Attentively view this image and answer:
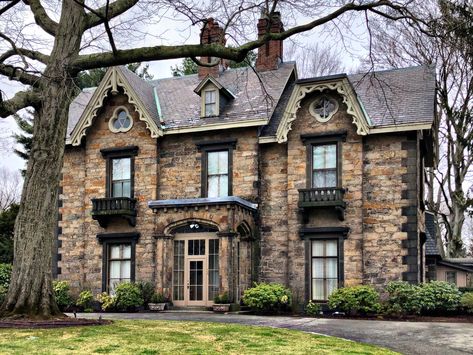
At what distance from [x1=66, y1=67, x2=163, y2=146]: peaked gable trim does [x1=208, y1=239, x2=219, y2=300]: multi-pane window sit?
4930mm

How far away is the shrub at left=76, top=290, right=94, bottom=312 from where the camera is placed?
82.6 ft

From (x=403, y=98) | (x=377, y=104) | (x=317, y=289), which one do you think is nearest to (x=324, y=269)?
(x=317, y=289)

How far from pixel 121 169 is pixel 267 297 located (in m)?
8.39

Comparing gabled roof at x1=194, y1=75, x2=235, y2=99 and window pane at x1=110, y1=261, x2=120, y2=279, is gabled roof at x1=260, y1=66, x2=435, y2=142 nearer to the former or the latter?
gabled roof at x1=194, y1=75, x2=235, y2=99

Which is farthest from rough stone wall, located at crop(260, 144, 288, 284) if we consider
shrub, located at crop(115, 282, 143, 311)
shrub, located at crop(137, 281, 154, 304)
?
shrub, located at crop(115, 282, 143, 311)

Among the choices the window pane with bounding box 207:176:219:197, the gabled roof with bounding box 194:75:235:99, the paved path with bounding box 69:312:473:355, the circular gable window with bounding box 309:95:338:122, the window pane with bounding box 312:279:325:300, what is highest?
the gabled roof with bounding box 194:75:235:99

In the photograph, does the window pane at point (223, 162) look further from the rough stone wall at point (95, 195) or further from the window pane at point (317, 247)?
the window pane at point (317, 247)

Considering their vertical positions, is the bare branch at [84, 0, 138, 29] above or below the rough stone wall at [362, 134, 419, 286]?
above

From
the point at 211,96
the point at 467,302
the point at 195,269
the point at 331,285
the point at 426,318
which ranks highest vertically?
the point at 211,96

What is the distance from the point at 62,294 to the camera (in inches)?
1007

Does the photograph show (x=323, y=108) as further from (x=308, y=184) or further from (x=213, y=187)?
(x=213, y=187)

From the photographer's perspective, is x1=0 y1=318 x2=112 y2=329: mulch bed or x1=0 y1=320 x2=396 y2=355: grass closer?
x1=0 y1=320 x2=396 y2=355: grass

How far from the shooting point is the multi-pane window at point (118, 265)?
2559 cm

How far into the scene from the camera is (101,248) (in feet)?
85.4
